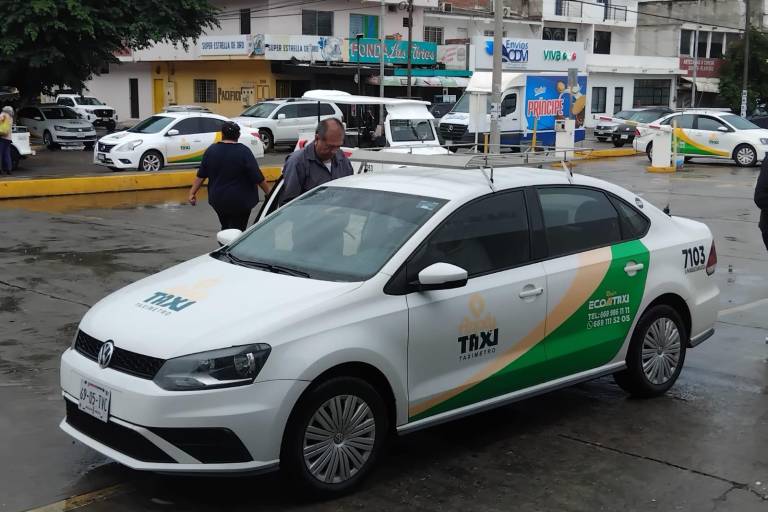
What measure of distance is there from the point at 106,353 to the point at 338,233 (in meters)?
1.51

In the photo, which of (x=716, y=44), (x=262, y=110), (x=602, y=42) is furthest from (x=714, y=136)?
(x=716, y=44)

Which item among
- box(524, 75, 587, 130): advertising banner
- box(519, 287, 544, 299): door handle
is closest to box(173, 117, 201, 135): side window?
box(524, 75, 587, 130): advertising banner

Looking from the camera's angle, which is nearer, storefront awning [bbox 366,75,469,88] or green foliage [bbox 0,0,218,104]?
green foliage [bbox 0,0,218,104]

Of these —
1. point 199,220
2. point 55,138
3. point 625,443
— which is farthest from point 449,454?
point 55,138

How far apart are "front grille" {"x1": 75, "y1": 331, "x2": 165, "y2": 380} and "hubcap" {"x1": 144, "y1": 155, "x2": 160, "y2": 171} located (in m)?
18.4

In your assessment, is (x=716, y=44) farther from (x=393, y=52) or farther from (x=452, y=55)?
(x=393, y=52)

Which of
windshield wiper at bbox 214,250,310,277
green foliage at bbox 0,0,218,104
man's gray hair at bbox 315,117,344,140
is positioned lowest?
windshield wiper at bbox 214,250,310,277

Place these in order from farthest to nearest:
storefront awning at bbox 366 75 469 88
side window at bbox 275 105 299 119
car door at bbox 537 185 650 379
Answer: storefront awning at bbox 366 75 469 88
side window at bbox 275 105 299 119
car door at bbox 537 185 650 379

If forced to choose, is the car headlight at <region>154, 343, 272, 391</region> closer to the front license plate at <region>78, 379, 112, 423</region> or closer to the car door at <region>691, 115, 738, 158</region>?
the front license plate at <region>78, 379, 112, 423</region>

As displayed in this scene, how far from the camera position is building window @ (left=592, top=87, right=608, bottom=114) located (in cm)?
6119

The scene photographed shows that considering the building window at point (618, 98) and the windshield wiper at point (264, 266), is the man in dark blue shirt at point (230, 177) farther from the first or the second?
the building window at point (618, 98)

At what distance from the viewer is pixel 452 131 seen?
32.2m

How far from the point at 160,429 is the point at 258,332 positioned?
24.6 inches

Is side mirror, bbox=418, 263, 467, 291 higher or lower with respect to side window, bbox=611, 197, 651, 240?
lower
